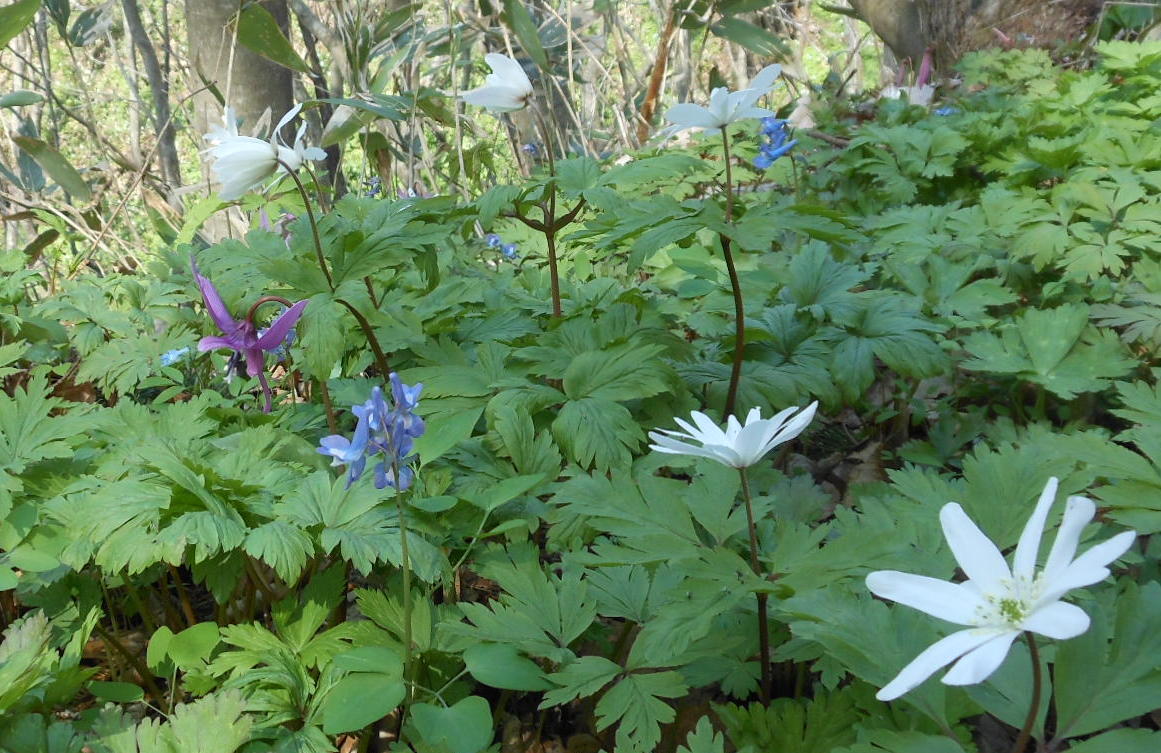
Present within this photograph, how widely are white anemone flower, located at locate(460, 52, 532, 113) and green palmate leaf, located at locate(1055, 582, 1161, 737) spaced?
1.48 m

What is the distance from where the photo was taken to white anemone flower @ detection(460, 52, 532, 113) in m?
1.80

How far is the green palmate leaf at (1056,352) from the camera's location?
1.80 meters

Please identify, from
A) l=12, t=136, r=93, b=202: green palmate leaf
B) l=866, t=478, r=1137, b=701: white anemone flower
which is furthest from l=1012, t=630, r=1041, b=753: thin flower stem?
l=12, t=136, r=93, b=202: green palmate leaf

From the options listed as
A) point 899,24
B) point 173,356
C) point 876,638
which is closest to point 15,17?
point 173,356

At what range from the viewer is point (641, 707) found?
1.13 meters

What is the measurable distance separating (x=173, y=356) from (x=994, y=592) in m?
2.19

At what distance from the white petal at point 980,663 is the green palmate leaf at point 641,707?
1.74 feet

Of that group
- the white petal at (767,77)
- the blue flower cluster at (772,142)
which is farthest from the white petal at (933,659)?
the blue flower cluster at (772,142)

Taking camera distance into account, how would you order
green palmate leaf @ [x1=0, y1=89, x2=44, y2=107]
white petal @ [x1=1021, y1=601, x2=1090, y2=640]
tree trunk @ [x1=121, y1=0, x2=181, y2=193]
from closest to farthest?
1. white petal @ [x1=1021, y1=601, x2=1090, y2=640]
2. green palmate leaf @ [x1=0, y1=89, x2=44, y2=107]
3. tree trunk @ [x1=121, y1=0, x2=181, y2=193]

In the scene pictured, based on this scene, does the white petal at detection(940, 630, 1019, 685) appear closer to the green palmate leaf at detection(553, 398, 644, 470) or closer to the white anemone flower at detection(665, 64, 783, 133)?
the green palmate leaf at detection(553, 398, 644, 470)

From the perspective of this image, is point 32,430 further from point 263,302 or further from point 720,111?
point 720,111

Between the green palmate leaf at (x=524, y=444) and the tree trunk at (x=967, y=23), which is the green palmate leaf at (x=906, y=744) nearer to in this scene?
the green palmate leaf at (x=524, y=444)

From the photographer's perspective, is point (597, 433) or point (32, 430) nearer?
point (597, 433)

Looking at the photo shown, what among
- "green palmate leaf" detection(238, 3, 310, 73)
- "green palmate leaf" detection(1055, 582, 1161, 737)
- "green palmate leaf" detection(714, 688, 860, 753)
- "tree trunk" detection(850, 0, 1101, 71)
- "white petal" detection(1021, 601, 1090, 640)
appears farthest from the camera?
"tree trunk" detection(850, 0, 1101, 71)
